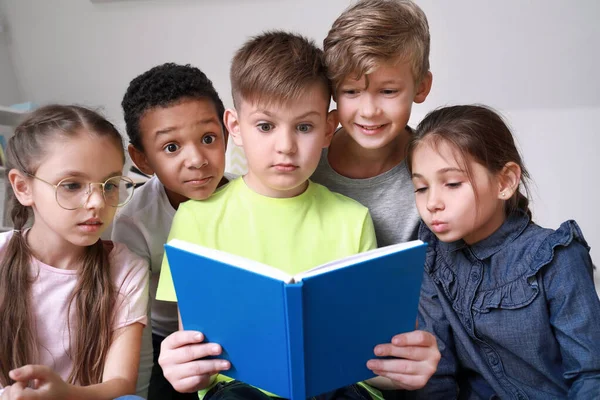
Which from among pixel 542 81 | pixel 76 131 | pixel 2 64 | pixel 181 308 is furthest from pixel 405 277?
pixel 2 64

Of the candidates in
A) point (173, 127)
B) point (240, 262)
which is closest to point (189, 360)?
point (240, 262)

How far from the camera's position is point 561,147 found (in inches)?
92.8

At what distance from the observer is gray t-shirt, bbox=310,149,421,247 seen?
1.44 meters

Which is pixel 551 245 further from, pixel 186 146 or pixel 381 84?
pixel 186 146

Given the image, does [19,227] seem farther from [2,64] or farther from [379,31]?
[2,64]

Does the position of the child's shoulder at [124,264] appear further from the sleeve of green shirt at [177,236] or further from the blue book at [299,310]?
the blue book at [299,310]

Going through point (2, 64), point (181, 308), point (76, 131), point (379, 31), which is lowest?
point (181, 308)

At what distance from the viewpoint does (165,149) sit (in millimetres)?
1326

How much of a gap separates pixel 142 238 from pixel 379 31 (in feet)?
2.66

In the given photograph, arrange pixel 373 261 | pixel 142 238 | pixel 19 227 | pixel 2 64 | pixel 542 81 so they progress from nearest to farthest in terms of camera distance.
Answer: pixel 373 261, pixel 19 227, pixel 142 238, pixel 542 81, pixel 2 64

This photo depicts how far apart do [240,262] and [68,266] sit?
0.55m

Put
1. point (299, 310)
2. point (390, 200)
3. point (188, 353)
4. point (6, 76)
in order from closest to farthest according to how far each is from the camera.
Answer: point (299, 310) → point (188, 353) → point (390, 200) → point (6, 76)

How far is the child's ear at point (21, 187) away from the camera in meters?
1.15

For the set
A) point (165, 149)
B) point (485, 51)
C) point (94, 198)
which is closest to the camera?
point (94, 198)
